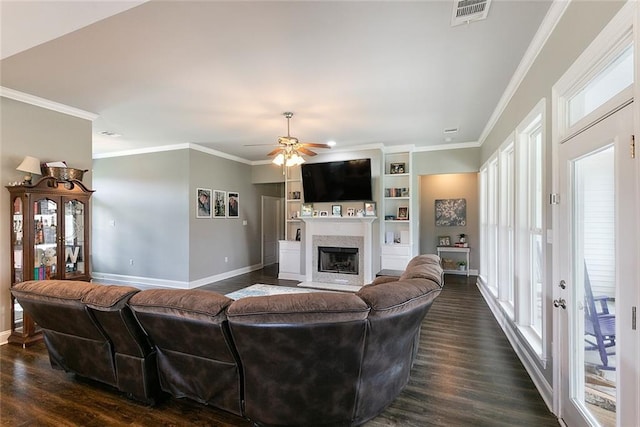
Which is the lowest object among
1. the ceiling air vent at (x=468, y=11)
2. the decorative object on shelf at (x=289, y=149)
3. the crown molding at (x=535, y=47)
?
the decorative object on shelf at (x=289, y=149)

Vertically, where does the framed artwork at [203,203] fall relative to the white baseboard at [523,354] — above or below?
above

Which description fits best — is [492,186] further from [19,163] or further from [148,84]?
[19,163]

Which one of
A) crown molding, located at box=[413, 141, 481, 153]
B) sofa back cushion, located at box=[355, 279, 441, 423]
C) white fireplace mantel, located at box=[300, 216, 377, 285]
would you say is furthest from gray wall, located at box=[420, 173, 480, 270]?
sofa back cushion, located at box=[355, 279, 441, 423]

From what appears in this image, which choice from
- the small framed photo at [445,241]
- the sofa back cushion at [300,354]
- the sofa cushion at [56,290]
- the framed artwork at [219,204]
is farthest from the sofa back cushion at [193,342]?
the small framed photo at [445,241]

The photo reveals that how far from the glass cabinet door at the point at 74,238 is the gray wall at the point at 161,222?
1.97 m

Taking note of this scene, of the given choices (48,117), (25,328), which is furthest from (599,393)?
(48,117)

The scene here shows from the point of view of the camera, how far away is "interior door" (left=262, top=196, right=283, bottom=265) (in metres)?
8.27

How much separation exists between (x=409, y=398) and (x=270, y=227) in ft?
22.1

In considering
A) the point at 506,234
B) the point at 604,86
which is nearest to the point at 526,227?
the point at 506,234

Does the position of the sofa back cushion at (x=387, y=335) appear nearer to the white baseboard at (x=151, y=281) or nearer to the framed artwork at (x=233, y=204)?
the white baseboard at (x=151, y=281)

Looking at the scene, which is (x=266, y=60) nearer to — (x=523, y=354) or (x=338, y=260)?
(x=523, y=354)

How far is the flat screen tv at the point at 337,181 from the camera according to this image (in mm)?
5992

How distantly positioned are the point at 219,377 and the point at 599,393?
2.28m

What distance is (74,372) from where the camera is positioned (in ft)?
8.16
